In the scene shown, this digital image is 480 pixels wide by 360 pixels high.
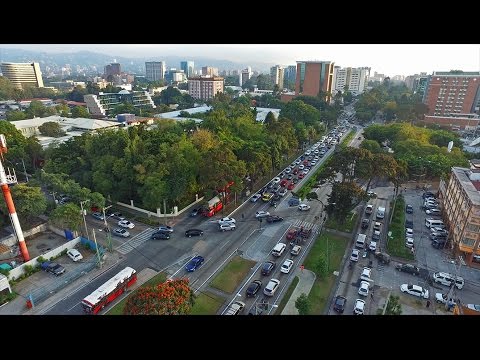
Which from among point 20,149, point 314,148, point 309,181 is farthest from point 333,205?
point 20,149

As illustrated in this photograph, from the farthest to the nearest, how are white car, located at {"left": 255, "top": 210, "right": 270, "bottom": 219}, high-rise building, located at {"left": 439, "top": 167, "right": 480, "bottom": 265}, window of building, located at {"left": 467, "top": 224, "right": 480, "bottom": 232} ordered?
white car, located at {"left": 255, "top": 210, "right": 270, "bottom": 219} < high-rise building, located at {"left": 439, "top": 167, "right": 480, "bottom": 265} < window of building, located at {"left": 467, "top": 224, "right": 480, "bottom": 232}

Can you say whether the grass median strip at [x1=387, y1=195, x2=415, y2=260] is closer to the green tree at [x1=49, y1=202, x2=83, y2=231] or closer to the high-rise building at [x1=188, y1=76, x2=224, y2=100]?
the green tree at [x1=49, y1=202, x2=83, y2=231]

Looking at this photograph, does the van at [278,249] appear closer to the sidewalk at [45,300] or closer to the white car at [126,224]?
the sidewalk at [45,300]

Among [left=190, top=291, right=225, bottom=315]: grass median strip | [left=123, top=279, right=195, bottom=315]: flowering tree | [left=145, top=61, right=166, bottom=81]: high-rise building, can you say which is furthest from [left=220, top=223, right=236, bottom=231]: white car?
[left=145, top=61, right=166, bottom=81]: high-rise building

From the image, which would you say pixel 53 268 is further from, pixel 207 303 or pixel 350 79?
pixel 350 79

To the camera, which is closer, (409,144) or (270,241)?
(270,241)

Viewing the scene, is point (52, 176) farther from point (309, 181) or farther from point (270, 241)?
point (309, 181)
